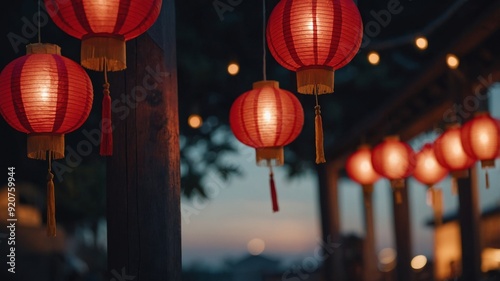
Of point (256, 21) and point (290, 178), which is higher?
point (256, 21)

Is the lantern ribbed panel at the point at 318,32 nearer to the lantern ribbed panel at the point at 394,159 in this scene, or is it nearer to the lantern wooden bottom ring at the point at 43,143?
the lantern wooden bottom ring at the point at 43,143

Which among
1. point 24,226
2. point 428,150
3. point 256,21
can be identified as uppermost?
point 256,21

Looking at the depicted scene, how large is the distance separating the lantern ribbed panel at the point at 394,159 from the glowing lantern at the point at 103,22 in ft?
17.8

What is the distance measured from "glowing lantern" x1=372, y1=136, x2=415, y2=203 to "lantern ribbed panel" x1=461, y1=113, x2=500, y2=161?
125 centimetres

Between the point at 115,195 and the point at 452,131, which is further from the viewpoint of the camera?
the point at 452,131

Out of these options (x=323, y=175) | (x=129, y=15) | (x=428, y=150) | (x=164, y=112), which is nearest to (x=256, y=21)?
(x=428, y=150)

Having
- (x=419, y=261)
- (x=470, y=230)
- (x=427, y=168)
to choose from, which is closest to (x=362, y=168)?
(x=427, y=168)

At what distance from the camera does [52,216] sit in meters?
4.95

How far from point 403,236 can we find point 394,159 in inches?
130

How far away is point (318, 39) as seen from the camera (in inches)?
209

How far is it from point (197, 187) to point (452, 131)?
16.8ft

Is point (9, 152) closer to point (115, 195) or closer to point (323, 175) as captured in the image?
point (323, 175)

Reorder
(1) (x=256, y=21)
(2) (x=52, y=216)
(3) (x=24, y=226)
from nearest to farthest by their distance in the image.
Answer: (2) (x=52, y=216)
(1) (x=256, y=21)
(3) (x=24, y=226)

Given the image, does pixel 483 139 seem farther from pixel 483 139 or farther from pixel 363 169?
pixel 363 169
